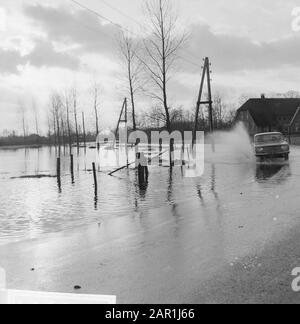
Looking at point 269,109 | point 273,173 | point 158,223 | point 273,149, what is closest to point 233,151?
point 273,149

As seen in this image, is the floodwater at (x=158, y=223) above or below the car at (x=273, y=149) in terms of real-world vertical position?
below

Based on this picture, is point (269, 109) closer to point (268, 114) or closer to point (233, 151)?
point (268, 114)

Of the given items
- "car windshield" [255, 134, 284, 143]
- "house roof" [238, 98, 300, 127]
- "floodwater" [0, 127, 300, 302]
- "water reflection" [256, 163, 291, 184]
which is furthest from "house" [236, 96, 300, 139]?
"floodwater" [0, 127, 300, 302]

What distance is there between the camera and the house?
261 ft

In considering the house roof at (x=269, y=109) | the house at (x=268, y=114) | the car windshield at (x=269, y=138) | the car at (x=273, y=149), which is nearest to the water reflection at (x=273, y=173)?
the car at (x=273, y=149)

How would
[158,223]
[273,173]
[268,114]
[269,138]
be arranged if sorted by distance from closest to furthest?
[158,223], [273,173], [269,138], [268,114]

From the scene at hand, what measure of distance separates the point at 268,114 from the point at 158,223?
248 ft

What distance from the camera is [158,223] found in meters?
10.0

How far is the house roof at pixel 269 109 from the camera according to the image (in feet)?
264

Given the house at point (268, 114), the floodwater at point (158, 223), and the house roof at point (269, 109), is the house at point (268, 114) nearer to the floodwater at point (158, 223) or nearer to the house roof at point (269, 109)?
the house roof at point (269, 109)

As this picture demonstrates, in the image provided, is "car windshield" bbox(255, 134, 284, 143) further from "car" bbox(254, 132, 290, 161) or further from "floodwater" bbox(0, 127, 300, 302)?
"floodwater" bbox(0, 127, 300, 302)
